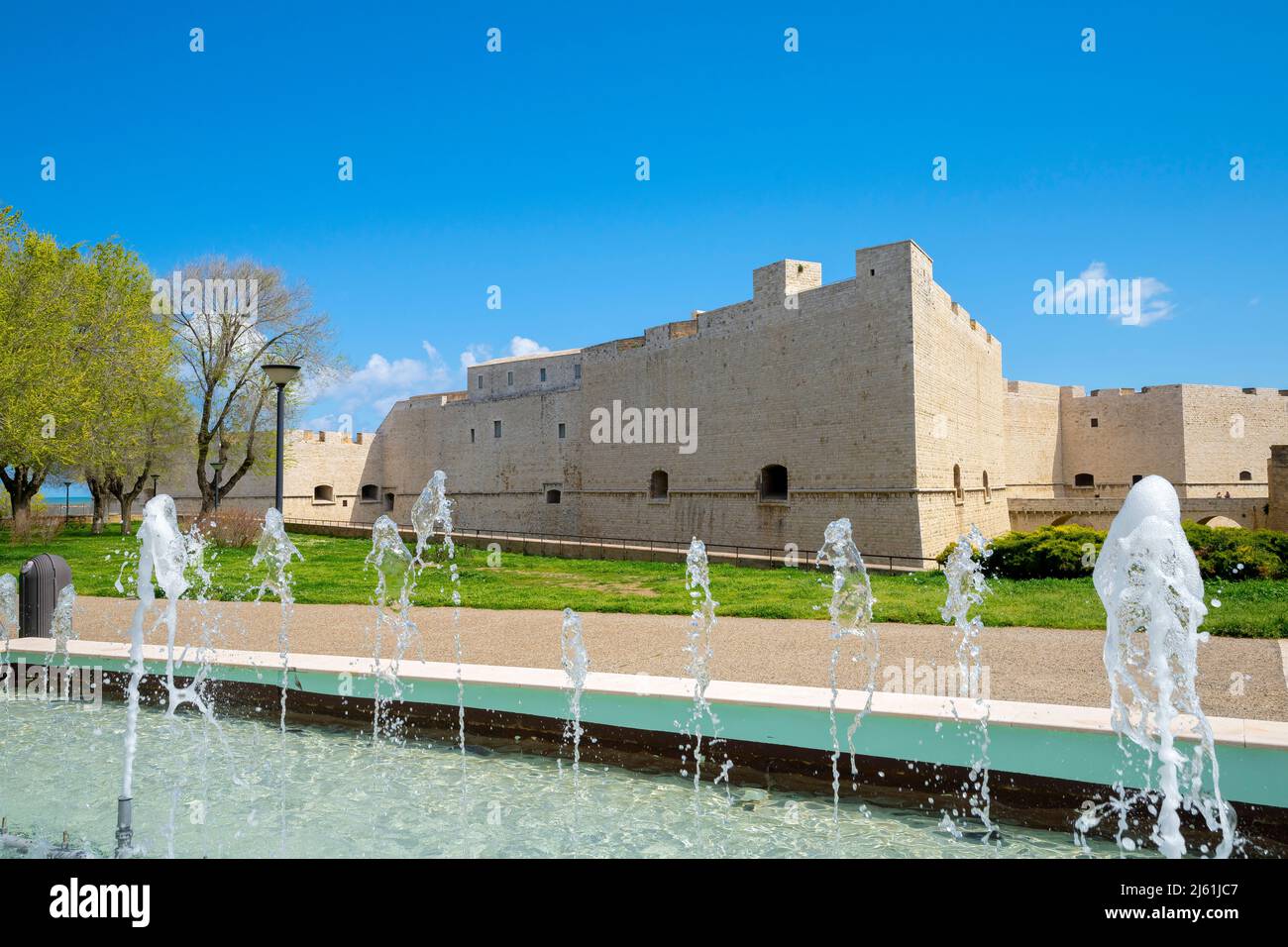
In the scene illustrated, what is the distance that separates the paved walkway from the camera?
6.75m

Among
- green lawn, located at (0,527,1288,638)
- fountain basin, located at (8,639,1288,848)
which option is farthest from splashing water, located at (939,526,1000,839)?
green lawn, located at (0,527,1288,638)

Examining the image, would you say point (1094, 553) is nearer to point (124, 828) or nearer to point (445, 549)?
point (124, 828)

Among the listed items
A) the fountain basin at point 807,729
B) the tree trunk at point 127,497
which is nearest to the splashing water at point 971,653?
the fountain basin at point 807,729

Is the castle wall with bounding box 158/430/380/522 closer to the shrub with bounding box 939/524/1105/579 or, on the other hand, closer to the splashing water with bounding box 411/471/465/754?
the splashing water with bounding box 411/471/465/754

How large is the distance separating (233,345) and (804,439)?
18396 mm

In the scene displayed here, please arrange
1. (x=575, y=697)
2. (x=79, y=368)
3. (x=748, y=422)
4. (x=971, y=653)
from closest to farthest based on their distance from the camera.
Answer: (x=575, y=697)
(x=971, y=653)
(x=79, y=368)
(x=748, y=422)

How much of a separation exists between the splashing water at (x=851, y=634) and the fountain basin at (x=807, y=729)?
0.20 ft

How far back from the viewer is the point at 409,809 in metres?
4.45

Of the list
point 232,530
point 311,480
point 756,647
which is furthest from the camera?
point 311,480

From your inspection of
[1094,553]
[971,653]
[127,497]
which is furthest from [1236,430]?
[127,497]

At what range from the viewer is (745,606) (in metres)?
12.0

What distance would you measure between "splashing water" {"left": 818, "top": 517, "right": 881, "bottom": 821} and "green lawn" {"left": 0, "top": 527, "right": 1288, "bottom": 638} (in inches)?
12.5
